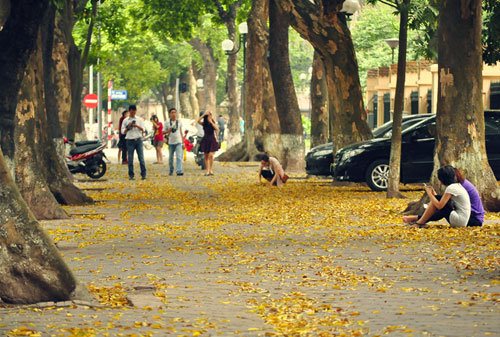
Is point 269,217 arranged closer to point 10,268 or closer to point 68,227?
point 68,227

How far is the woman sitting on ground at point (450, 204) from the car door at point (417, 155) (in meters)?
8.11

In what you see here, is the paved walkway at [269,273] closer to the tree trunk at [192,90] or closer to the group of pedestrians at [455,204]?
the group of pedestrians at [455,204]

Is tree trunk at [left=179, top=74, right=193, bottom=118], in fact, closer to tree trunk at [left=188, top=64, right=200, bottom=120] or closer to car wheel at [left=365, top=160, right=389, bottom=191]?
tree trunk at [left=188, top=64, right=200, bottom=120]

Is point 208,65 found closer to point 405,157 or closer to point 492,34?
point 492,34

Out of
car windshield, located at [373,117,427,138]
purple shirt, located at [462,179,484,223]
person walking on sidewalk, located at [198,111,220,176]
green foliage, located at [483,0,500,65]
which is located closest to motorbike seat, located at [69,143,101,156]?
person walking on sidewalk, located at [198,111,220,176]

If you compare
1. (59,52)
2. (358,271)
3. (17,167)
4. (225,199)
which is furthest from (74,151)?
(358,271)

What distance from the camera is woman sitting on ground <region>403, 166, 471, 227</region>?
1462cm

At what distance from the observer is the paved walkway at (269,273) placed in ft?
25.6

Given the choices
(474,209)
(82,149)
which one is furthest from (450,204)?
(82,149)

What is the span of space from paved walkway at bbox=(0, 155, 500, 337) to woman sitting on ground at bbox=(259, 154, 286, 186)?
533cm

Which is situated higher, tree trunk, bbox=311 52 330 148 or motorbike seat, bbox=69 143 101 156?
tree trunk, bbox=311 52 330 148

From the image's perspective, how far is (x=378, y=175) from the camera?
2339cm

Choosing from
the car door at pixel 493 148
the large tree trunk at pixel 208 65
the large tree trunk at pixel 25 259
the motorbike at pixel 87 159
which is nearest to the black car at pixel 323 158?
the car door at pixel 493 148

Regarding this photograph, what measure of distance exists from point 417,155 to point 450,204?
27.5 feet
